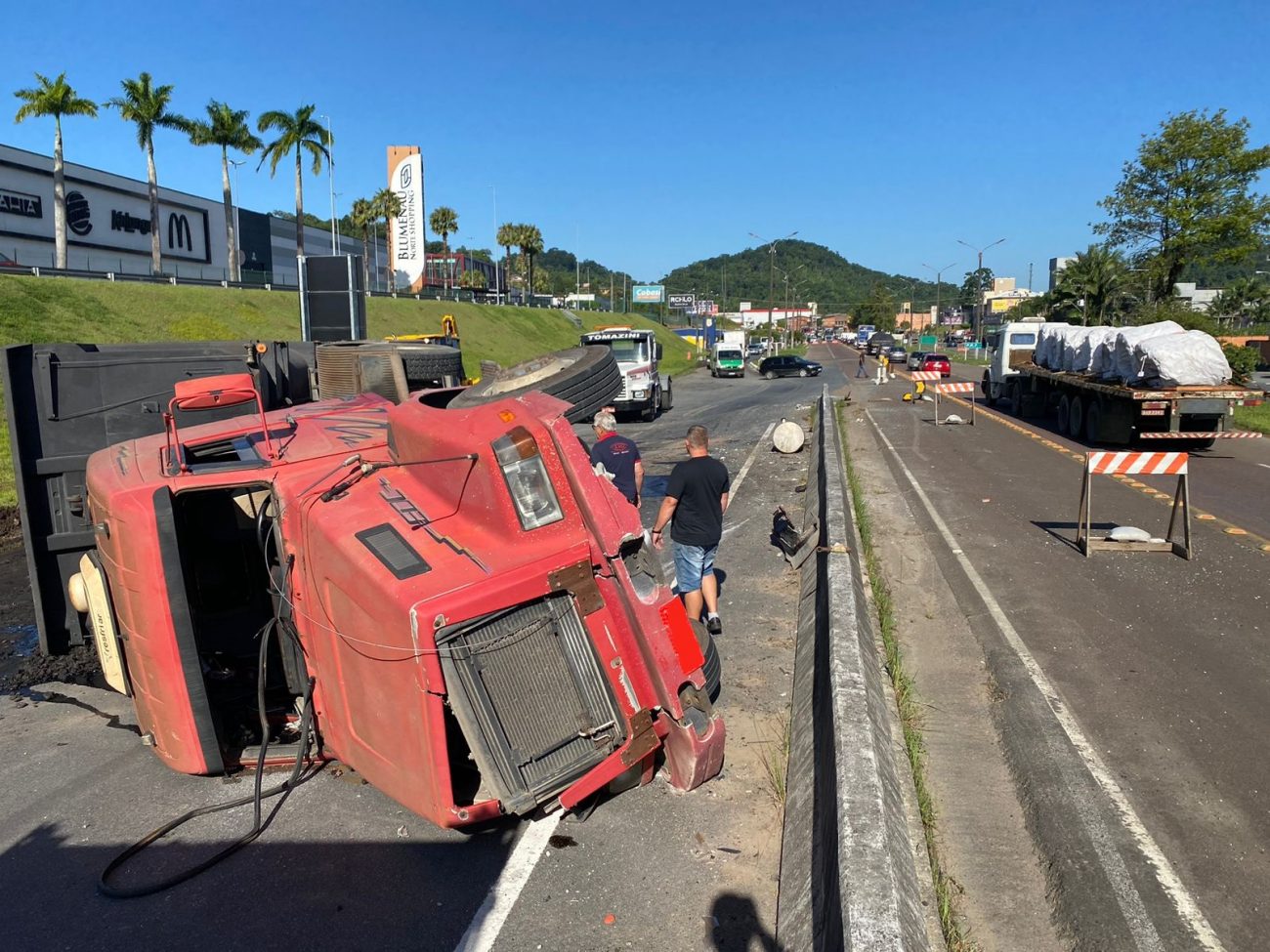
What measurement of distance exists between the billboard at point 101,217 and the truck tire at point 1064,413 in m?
45.7

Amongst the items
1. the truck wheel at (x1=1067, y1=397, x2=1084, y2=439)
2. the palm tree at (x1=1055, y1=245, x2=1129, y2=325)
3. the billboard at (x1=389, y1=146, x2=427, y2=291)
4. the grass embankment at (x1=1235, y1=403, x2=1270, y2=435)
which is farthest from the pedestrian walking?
the billboard at (x1=389, y1=146, x2=427, y2=291)

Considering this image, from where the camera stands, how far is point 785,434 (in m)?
17.5

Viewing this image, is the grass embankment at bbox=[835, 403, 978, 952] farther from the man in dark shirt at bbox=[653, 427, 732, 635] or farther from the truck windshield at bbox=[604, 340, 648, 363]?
the truck windshield at bbox=[604, 340, 648, 363]

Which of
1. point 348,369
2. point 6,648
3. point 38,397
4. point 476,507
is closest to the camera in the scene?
point 476,507

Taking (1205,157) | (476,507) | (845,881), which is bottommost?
(845,881)

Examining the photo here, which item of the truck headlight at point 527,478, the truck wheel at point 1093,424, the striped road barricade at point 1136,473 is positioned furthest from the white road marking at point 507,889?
the truck wheel at point 1093,424

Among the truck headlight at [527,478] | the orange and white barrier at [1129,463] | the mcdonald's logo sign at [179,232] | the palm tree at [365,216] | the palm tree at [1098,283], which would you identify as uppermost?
the palm tree at [365,216]

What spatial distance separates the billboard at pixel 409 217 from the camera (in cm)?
6362

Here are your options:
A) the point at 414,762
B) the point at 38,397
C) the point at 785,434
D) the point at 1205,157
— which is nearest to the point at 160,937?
the point at 414,762

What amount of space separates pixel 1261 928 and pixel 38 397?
7.74 meters

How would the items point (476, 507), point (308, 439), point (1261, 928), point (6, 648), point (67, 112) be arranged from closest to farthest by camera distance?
point (1261, 928) < point (476, 507) < point (308, 439) < point (6, 648) < point (67, 112)

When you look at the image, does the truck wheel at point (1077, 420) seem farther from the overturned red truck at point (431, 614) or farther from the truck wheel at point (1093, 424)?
the overturned red truck at point (431, 614)

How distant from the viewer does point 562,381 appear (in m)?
5.68

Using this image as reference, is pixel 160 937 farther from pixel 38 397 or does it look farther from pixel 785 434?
pixel 785 434
